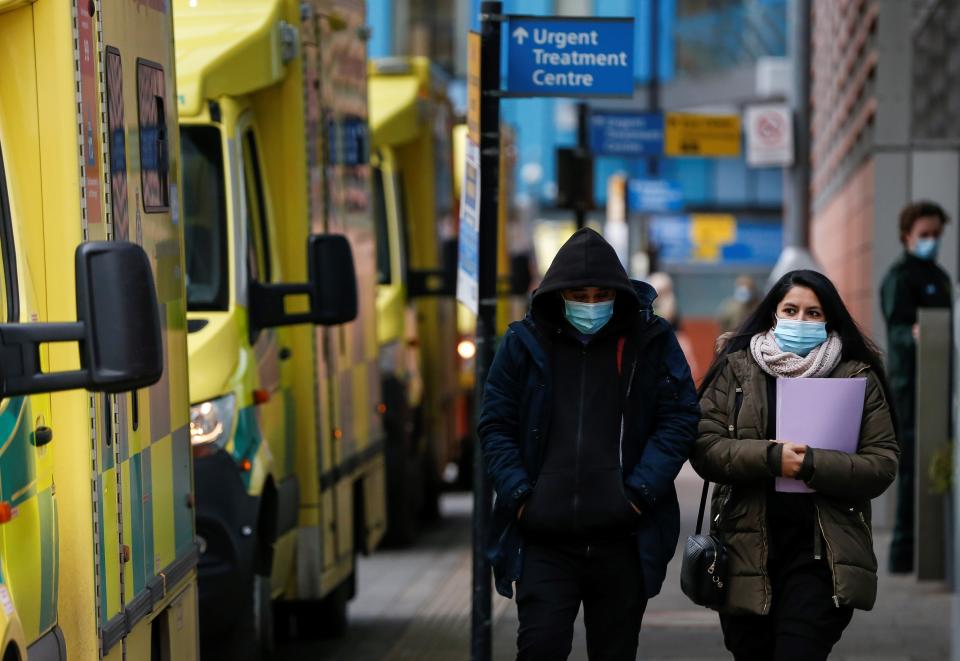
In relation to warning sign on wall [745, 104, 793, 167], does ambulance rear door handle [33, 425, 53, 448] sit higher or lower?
lower

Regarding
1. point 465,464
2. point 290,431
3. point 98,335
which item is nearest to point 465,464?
point 465,464

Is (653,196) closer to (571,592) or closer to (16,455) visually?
(571,592)

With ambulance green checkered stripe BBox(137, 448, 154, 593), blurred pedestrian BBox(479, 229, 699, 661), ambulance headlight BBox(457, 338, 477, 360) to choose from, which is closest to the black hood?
blurred pedestrian BBox(479, 229, 699, 661)

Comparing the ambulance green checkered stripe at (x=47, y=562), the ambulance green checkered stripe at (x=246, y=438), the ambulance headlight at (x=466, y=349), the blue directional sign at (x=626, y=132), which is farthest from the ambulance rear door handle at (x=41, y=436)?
the blue directional sign at (x=626, y=132)

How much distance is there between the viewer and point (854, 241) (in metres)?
16.5

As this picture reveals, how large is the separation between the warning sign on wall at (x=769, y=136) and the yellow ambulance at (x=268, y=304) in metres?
7.95

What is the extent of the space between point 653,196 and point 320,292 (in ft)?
66.3

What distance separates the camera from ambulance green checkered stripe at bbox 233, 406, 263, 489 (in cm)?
730

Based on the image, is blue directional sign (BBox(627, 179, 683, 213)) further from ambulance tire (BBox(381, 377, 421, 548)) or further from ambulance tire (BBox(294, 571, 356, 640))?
ambulance tire (BBox(294, 571, 356, 640))

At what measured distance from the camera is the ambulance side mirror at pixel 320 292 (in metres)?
7.50

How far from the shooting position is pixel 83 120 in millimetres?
4484

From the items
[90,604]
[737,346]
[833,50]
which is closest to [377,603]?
[737,346]

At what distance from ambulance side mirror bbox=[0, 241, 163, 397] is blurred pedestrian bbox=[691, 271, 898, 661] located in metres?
2.38

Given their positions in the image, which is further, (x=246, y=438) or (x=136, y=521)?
(x=246, y=438)
